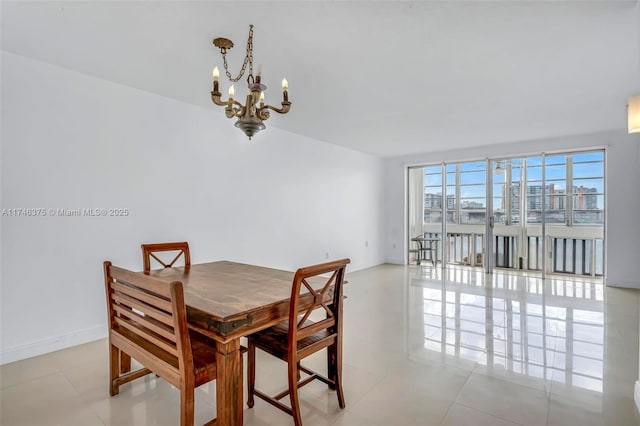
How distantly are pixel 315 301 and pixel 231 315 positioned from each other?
55cm

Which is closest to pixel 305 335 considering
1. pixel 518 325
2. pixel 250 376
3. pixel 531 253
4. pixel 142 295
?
pixel 250 376

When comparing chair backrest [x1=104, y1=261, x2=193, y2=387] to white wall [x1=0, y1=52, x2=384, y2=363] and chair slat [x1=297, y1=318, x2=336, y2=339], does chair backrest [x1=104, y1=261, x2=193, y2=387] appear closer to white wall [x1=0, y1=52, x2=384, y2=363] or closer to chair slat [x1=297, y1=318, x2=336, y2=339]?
chair slat [x1=297, y1=318, x2=336, y2=339]

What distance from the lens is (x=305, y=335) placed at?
179 cm

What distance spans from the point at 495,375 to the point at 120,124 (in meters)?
3.93

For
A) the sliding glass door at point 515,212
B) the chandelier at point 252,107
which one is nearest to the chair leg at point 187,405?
the chandelier at point 252,107

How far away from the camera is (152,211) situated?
3377 millimetres

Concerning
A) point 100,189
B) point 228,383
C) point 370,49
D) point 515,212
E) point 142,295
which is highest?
point 370,49

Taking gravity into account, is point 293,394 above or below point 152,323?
below

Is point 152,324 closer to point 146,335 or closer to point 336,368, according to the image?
point 146,335

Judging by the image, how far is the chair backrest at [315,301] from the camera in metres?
1.66

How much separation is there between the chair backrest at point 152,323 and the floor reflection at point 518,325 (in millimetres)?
1963

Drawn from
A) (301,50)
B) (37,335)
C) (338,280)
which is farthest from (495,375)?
(37,335)

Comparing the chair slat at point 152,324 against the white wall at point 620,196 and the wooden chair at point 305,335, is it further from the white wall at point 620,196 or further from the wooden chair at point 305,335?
the white wall at point 620,196

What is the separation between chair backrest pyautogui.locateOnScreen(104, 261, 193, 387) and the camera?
1.42m
